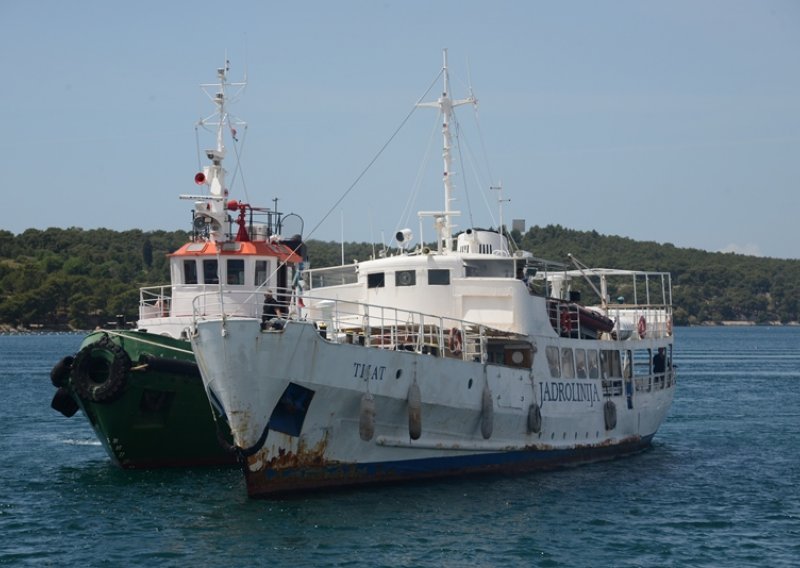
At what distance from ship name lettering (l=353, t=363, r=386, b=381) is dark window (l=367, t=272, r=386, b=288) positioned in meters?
5.21

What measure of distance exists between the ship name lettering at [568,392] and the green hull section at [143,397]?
7.55m

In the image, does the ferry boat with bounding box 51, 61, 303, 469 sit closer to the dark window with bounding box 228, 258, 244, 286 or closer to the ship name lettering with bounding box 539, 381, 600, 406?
the dark window with bounding box 228, 258, 244, 286

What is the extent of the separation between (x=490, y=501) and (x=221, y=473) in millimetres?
7039

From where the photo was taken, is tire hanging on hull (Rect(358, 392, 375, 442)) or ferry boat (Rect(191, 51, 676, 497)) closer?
ferry boat (Rect(191, 51, 676, 497))

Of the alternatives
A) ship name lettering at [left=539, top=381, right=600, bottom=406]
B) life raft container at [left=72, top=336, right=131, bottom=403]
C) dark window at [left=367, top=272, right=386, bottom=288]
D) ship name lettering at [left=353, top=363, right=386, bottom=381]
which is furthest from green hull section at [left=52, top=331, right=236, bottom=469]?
ship name lettering at [left=539, top=381, right=600, bottom=406]

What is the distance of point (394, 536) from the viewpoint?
19016 millimetres

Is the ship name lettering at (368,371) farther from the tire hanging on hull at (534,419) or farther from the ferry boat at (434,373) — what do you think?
the tire hanging on hull at (534,419)

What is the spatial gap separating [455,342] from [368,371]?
9.66ft

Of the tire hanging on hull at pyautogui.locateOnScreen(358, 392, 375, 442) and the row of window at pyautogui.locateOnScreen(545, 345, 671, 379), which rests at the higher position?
the row of window at pyautogui.locateOnScreen(545, 345, 671, 379)

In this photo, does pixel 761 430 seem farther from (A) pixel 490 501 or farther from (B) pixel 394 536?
(B) pixel 394 536

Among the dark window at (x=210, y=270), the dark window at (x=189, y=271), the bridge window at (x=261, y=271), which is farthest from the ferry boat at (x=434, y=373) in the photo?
the dark window at (x=189, y=271)

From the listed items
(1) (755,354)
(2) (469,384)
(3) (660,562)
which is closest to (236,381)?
(2) (469,384)

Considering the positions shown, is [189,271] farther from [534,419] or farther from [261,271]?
[534,419]

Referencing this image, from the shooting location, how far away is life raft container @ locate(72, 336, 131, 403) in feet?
81.4
